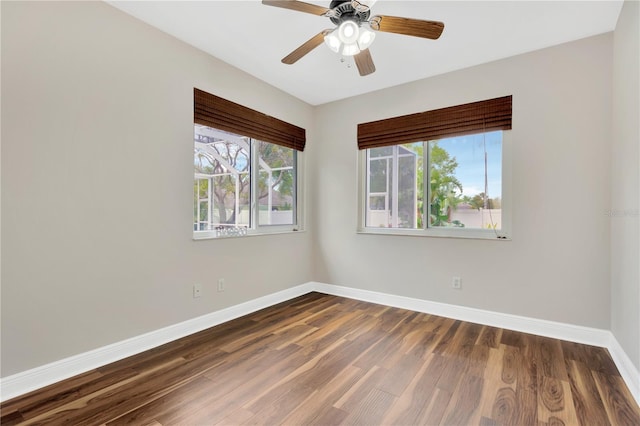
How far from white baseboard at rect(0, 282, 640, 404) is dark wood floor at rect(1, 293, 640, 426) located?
3.0 inches

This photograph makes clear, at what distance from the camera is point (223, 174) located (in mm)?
3105

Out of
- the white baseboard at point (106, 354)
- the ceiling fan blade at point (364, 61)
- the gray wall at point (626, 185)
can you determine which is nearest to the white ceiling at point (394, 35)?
the ceiling fan blade at point (364, 61)

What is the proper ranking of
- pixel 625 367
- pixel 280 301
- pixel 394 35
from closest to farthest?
pixel 625 367, pixel 394 35, pixel 280 301

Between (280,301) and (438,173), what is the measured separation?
2.37m

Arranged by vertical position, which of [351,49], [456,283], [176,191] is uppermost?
[351,49]

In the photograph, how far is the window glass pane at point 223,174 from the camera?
288 cm

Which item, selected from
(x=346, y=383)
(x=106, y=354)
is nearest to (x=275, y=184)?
(x=106, y=354)

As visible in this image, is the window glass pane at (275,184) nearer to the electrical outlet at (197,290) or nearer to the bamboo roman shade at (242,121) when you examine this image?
the bamboo roman shade at (242,121)

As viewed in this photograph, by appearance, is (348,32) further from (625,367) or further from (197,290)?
(625,367)

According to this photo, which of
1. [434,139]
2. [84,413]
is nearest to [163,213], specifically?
[84,413]

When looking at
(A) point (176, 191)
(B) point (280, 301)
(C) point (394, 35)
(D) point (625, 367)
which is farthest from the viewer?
(B) point (280, 301)

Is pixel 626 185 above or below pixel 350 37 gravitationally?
below

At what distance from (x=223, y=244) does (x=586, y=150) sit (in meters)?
3.34

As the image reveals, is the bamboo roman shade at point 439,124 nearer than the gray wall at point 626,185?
No
